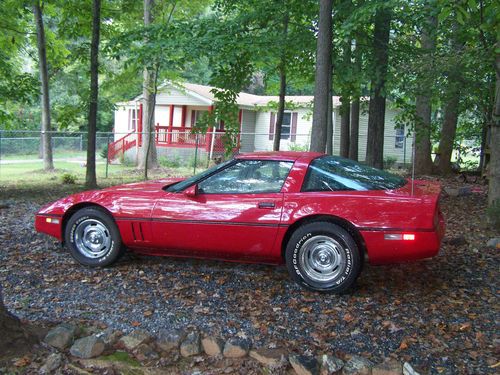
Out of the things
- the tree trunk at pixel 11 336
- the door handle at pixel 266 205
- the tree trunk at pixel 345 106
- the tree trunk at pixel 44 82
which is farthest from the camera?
the tree trunk at pixel 44 82

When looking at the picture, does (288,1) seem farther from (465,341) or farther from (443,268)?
(465,341)

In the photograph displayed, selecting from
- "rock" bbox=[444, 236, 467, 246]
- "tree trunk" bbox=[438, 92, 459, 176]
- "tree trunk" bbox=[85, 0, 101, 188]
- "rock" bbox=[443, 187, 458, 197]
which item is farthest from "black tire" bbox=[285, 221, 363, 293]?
"tree trunk" bbox=[438, 92, 459, 176]

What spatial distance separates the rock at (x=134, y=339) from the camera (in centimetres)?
382

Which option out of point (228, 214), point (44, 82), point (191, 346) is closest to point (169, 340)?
point (191, 346)

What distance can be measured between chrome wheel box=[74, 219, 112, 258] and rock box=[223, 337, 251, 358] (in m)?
2.33

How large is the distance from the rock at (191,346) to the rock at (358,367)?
1.08 m

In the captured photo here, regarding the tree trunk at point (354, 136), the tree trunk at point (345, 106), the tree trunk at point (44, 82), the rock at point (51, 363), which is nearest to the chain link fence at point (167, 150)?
the tree trunk at point (44, 82)

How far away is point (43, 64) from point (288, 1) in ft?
30.6

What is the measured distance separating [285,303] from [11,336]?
225 cm

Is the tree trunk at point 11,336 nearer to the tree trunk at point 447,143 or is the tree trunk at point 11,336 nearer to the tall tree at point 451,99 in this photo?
the tall tree at point 451,99

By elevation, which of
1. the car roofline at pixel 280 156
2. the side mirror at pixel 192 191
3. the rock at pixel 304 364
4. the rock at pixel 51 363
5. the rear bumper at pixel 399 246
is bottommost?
the rock at pixel 51 363

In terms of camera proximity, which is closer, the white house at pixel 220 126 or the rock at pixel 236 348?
the rock at pixel 236 348

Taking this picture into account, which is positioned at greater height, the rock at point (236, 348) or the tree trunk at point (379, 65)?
the tree trunk at point (379, 65)

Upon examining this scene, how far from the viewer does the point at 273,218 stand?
4926 mm
